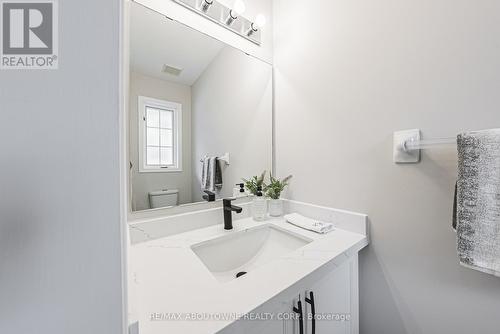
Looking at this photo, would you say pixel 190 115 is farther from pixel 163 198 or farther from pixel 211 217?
pixel 211 217

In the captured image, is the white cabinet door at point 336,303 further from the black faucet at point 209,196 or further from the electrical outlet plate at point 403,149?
the black faucet at point 209,196

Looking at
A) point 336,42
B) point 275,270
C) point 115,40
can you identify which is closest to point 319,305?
point 275,270

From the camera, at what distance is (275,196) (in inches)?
47.7

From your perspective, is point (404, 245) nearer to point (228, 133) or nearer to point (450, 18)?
point (450, 18)

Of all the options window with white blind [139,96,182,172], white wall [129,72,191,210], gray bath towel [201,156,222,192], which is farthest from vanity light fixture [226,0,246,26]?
gray bath towel [201,156,222,192]

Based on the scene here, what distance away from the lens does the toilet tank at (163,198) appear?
915 mm

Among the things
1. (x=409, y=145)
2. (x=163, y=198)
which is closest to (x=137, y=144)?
(x=163, y=198)

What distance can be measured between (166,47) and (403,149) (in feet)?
3.71

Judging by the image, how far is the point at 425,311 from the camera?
760mm

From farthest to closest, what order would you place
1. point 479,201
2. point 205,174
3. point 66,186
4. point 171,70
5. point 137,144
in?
point 205,174
point 171,70
point 137,144
point 479,201
point 66,186

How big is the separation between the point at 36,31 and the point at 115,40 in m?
0.07

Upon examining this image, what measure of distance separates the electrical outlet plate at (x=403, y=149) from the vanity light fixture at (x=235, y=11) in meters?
1.01

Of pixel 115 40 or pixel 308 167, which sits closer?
pixel 115 40

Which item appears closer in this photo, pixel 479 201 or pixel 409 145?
pixel 479 201
